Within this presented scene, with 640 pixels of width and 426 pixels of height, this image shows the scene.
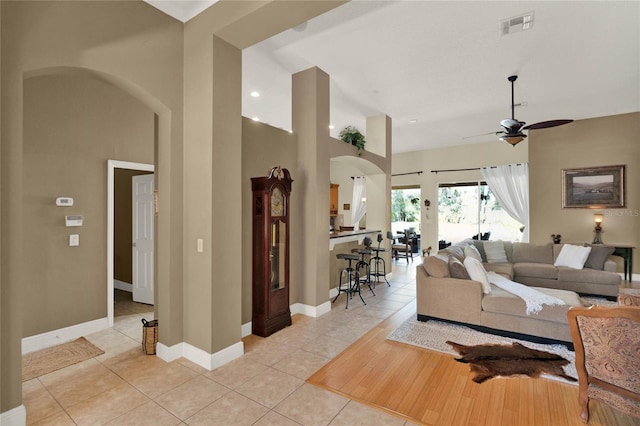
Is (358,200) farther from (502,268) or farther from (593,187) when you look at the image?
(593,187)

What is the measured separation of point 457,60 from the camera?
4164 millimetres

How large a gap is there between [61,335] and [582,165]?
31.2 feet

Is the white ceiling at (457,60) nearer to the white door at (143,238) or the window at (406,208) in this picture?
the white door at (143,238)

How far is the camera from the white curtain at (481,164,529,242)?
7.67m

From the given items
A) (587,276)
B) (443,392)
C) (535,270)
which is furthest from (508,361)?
(587,276)

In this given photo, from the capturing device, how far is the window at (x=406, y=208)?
32.4ft

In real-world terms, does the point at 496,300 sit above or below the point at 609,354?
below

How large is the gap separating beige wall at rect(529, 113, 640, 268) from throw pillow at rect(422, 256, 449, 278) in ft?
15.7

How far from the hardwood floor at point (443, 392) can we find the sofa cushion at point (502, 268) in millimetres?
3021

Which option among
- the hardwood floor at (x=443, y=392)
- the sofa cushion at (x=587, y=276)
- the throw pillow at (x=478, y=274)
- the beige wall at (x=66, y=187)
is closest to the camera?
the hardwood floor at (x=443, y=392)

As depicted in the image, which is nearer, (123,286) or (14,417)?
(14,417)

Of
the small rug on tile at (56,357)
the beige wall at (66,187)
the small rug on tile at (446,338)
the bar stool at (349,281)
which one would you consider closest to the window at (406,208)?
the bar stool at (349,281)

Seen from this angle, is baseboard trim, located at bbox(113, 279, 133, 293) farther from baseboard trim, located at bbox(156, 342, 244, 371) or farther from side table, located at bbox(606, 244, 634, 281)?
side table, located at bbox(606, 244, 634, 281)

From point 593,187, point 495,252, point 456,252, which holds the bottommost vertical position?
point 495,252
